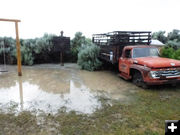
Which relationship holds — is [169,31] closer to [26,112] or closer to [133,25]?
[133,25]

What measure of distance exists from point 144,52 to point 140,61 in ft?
3.06

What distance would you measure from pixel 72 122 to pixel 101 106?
107 cm

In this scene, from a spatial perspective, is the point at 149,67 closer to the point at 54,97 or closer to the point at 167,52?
the point at 167,52

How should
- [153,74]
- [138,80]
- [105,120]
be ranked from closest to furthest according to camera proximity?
[105,120]
[153,74]
[138,80]

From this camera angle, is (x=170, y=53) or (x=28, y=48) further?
(x=28, y=48)

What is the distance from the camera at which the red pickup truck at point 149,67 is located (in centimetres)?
468

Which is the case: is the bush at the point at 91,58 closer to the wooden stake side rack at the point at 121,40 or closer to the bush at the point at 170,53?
the wooden stake side rack at the point at 121,40

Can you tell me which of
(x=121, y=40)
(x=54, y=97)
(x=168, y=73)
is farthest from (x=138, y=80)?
(x=54, y=97)

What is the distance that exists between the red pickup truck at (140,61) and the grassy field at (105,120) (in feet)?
3.57

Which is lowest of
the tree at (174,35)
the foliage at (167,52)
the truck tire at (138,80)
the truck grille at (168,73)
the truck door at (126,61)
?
the truck tire at (138,80)

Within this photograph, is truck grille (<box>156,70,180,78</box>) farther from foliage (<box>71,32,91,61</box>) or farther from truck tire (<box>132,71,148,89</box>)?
foliage (<box>71,32,91,61</box>)

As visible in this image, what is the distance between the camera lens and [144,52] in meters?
5.89

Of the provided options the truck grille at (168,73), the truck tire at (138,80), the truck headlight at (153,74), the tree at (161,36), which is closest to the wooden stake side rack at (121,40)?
the truck tire at (138,80)

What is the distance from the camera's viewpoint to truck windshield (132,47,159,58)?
19.1 feet
